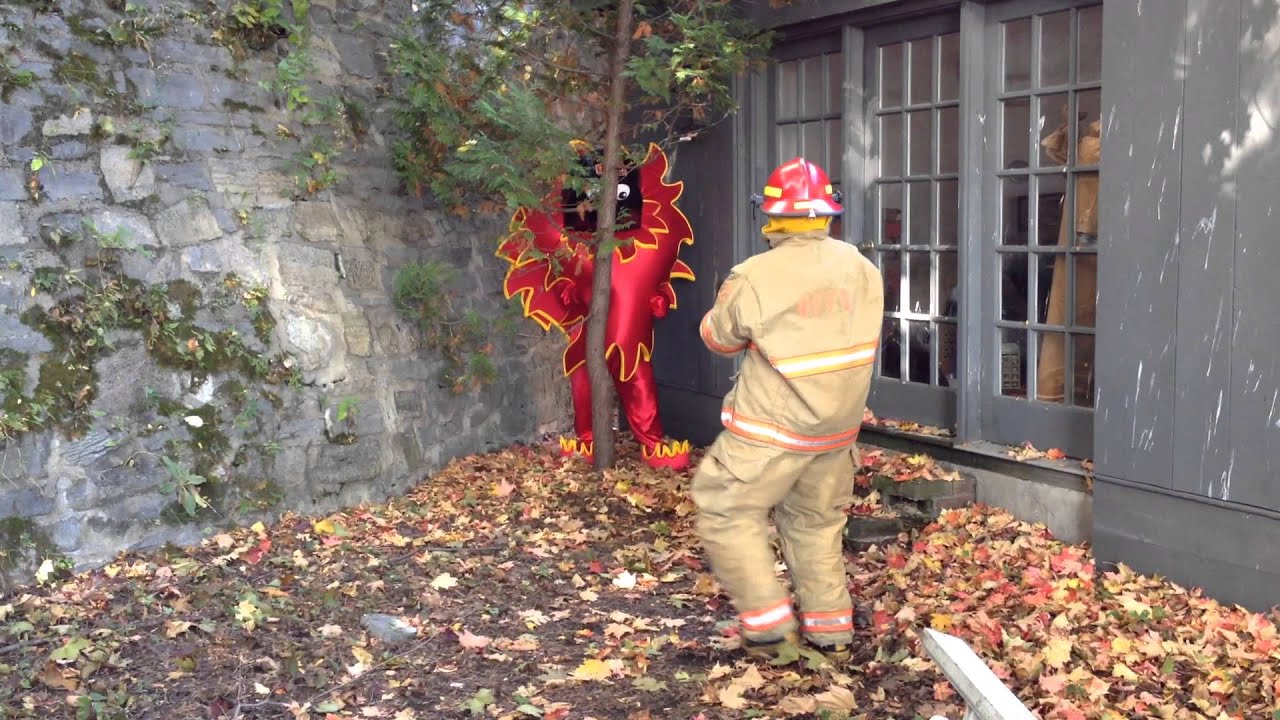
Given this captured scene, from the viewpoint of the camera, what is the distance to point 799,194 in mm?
4430

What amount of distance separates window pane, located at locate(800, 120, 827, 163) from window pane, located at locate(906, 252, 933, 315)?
37.0 inches

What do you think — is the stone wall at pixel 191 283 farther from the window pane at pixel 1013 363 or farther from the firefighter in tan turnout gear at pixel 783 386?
the window pane at pixel 1013 363

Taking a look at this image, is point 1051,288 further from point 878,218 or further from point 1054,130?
point 878,218

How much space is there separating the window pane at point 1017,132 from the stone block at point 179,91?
167 inches

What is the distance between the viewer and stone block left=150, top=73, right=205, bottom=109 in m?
5.98

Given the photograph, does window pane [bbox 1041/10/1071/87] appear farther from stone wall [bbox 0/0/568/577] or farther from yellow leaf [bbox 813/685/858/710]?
stone wall [bbox 0/0/568/577]

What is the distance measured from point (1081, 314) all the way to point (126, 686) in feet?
14.8

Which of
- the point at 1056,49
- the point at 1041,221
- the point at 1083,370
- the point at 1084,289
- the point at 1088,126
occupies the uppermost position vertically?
the point at 1056,49

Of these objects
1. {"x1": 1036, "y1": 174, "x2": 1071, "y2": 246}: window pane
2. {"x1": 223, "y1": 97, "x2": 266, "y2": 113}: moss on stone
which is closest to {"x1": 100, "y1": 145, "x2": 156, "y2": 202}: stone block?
{"x1": 223, "y1": 97, "x2": 266, "y2": 113}: moss on stone

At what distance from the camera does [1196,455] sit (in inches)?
189

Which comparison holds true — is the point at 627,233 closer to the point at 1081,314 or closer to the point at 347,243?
the point at 347,243

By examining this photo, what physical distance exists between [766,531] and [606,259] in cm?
302

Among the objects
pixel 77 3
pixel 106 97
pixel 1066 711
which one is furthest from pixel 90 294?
pixel 1066 711

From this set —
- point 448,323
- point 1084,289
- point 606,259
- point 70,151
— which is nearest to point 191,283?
point 70,151
